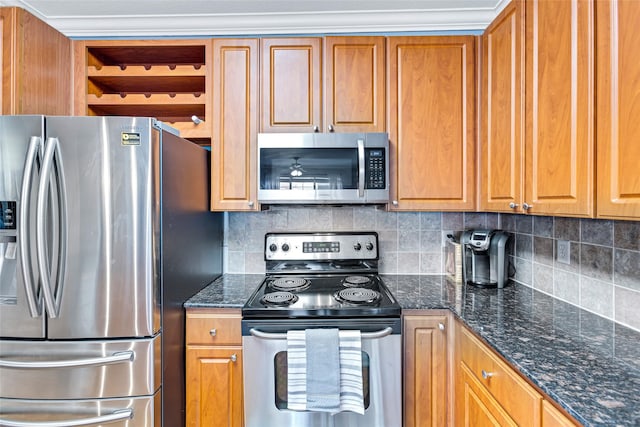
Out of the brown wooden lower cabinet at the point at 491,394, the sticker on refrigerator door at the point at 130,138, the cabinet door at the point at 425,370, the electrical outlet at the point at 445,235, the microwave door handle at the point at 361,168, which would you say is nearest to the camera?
the brown wooden lower cabinet at the point at 491,394

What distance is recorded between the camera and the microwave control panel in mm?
1854

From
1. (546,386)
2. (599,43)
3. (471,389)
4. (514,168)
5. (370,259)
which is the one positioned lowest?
(471,389)

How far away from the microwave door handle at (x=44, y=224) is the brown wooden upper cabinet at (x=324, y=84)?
0.99 metres

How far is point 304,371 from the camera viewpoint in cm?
150

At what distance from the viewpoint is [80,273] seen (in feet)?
4.55

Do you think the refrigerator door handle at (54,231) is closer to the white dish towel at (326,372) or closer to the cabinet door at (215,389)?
the cabinet door at (215,389)

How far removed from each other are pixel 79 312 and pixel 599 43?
2118 mm

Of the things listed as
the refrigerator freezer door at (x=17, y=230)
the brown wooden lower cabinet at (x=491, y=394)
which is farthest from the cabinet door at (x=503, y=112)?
the refrigerator freezer door at (x=17, y=230)

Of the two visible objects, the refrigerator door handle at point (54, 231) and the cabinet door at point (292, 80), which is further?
the cabinet door at point (292, 80)

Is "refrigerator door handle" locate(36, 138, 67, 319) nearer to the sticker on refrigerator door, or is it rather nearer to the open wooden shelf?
the sticker on refrigerator door

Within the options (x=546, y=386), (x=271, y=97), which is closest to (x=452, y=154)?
(x=271, y=97)

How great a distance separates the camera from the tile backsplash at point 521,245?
1.30 m

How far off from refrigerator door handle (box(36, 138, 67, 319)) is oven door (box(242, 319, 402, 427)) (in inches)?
30.8

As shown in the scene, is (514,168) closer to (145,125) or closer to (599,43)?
(599,43)
